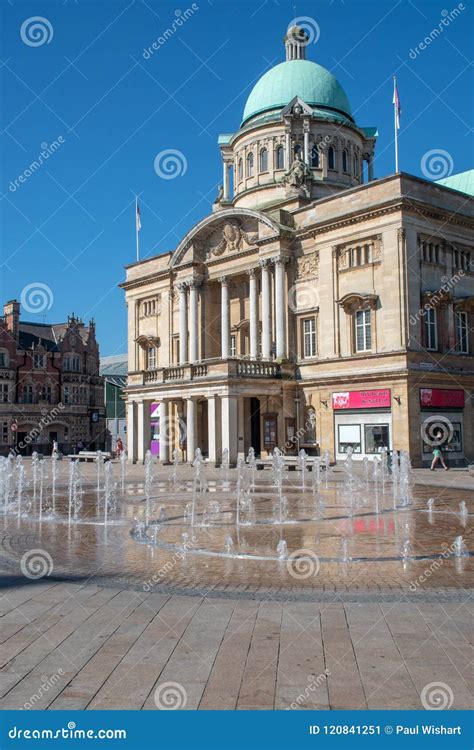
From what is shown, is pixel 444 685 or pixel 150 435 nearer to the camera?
pixel 444 685

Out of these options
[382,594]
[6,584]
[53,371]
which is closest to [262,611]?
[382,594]

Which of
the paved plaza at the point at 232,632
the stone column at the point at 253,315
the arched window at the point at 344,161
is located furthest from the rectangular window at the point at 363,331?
the paved plaza at the point at 232,632

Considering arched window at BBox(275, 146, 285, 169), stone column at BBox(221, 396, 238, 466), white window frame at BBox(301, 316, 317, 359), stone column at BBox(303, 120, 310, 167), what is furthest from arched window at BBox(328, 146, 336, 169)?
stone column at BBox(221, 396, 238, 466)

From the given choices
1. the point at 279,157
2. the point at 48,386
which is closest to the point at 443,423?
Answer: the point at 279,157

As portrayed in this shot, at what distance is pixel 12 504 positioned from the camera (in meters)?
21.3

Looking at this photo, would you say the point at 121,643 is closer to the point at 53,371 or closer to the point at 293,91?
the point at 293,91

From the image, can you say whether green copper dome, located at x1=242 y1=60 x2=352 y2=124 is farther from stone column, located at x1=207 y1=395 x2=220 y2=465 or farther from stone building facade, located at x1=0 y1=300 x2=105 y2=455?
stone building facade, located at x1=0 y1=300 x2=105 y2=455

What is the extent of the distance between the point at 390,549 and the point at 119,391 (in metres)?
62.4

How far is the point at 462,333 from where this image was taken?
40.3m

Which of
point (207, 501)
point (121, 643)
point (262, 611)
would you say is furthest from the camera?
point (207, 501)

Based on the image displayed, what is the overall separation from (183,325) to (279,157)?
15.5m

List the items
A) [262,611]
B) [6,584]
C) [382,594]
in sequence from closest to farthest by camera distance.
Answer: [262,611] → [382,594] → [6,584]

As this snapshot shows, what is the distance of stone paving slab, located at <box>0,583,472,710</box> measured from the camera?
5547 millimetres

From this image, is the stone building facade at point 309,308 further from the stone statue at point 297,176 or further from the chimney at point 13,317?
the chimney at point 13,317
